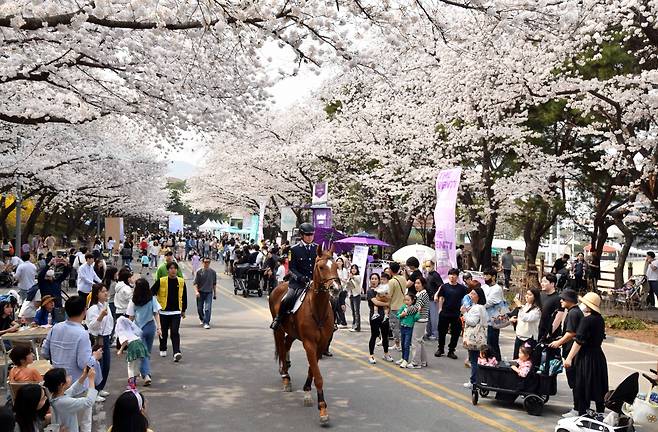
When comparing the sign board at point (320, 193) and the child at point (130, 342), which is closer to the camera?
the child at point (130, 342)

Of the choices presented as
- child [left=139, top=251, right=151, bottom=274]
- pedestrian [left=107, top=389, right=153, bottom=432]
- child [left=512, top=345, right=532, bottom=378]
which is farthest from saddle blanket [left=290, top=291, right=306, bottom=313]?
child [left=139, top=251, right=151, bottom=274]

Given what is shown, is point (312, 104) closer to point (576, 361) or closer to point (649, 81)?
point (649, 81)

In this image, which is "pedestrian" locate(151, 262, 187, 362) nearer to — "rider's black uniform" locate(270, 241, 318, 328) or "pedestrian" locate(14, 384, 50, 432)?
"rider's black uniform" locate(270, 241, 318, 328)

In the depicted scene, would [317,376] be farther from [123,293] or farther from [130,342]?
[123,293]

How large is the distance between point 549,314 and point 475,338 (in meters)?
1.19

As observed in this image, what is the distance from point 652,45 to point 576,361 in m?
13.8

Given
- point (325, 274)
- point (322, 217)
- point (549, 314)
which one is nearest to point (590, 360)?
point (549, 314)

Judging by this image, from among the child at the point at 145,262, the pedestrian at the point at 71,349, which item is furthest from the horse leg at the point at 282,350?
the child at the point at 145,262

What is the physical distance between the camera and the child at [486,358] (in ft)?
31.3

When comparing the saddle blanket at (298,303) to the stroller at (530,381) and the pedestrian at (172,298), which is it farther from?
the pedestrian at (172,298)

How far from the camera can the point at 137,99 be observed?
14523 mm

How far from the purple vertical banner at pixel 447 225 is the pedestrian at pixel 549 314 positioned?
7183mm

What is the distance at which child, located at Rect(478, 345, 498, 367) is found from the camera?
953cm

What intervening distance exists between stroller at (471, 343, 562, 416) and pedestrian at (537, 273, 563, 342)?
1.09ft
